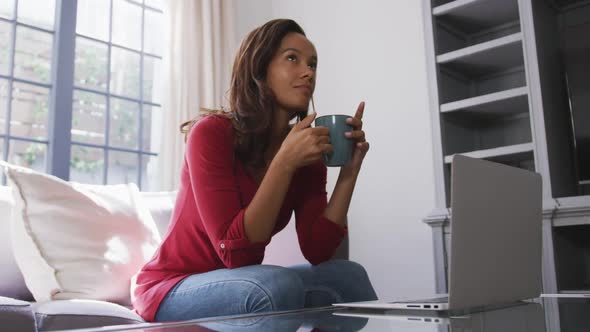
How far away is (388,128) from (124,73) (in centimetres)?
158

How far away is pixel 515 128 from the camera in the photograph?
2.34 meters

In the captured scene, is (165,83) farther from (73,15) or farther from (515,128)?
(515,128)

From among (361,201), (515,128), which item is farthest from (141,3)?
(515,128)

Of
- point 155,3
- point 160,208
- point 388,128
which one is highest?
point 155,3

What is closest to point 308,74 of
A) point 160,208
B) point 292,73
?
point 292,73

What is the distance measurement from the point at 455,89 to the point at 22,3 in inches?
87.9

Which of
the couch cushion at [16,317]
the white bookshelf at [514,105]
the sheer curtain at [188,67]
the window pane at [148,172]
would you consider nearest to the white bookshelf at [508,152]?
the white bookshelf at [514,105]

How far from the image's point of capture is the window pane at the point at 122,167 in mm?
3047

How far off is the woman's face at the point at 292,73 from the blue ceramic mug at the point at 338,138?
17cm

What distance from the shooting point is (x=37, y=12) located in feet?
9.33

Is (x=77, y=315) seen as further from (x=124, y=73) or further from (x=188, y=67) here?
(x=124, y=73)

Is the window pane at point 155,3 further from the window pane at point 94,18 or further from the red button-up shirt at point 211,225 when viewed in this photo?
the red button-up shirt at point 211,225

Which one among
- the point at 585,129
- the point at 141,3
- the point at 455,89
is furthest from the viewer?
the point at 141,3

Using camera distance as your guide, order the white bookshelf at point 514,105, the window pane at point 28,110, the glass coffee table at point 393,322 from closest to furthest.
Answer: the glass coffee table at point 393,322 < the white bookshelf at point 514,105 < the window pane at point 28,110
